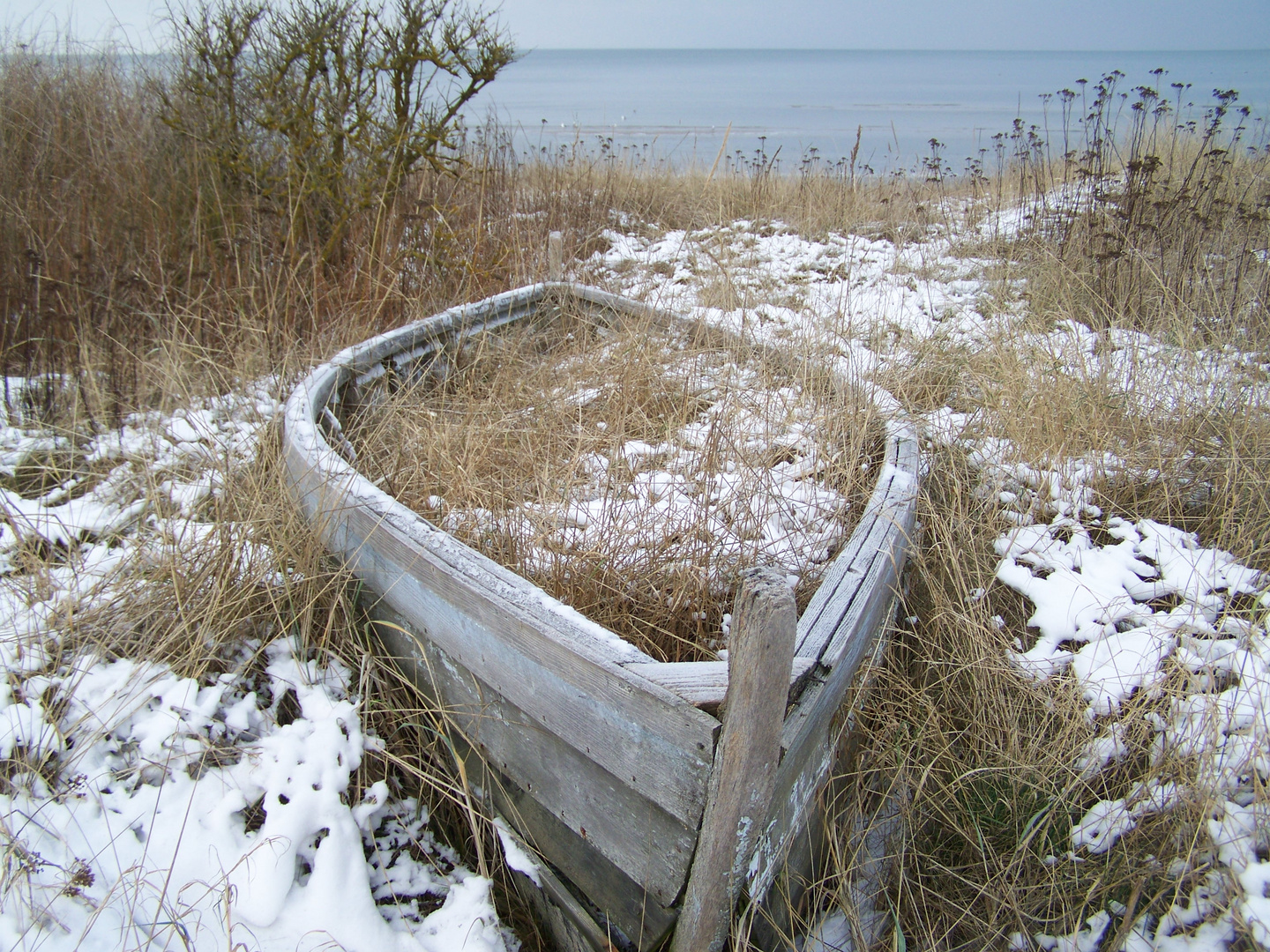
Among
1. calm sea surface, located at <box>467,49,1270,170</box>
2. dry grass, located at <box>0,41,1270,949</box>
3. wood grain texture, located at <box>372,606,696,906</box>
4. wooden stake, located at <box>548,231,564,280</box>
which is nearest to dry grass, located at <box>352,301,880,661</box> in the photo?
dry grass, located at <box>0,41,1270,949</box>

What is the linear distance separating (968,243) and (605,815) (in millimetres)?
4869

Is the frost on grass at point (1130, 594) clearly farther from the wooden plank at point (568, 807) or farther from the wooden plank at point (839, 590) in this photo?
the wooden plank at point (568, 807)

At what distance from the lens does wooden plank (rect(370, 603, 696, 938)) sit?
124 centimetres

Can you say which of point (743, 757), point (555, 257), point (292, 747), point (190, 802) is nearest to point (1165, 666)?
point (743, 757)

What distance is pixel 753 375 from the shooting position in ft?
8.83

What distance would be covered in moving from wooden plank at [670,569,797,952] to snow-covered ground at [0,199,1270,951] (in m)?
0.51

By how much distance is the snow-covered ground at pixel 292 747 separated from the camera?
50.3 inches

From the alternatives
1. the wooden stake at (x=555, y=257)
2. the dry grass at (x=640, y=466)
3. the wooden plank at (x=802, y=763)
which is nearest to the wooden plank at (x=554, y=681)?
the wooden plank at (x=802, y=763)

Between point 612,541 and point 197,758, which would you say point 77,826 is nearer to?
point 197,758

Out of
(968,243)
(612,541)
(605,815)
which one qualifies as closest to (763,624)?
(605,815)

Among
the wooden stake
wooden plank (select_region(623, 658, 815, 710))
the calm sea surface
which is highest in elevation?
the calm sea surface

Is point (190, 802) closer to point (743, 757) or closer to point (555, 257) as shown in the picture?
point (743, 757)

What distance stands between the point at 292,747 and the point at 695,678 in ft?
3.24

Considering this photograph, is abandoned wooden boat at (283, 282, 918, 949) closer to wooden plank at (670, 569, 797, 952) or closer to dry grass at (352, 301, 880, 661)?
wooden plank at (670, 569, 797, 952)
